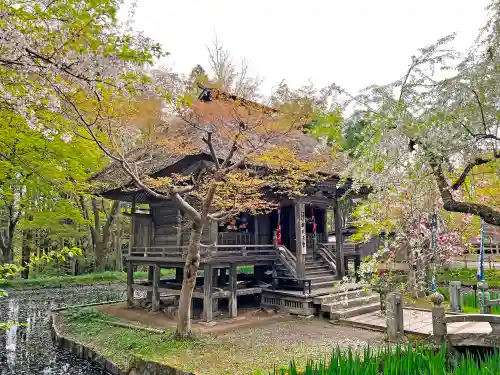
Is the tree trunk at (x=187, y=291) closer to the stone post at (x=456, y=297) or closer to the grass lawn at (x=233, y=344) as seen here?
the grass lawn at (x=233, y=344)

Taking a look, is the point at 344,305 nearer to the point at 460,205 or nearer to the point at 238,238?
the point at 238,238

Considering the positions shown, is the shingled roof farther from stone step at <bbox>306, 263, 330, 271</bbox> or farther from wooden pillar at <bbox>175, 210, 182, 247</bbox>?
stone step at <bbox>306, 263, 330, 271</bbox>

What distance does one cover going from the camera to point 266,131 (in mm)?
9523

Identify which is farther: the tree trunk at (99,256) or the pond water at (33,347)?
the tree trunk at (99,256)

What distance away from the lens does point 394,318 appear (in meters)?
8.91

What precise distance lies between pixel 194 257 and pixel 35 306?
523 inches

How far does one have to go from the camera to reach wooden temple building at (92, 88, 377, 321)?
1233 centimetres

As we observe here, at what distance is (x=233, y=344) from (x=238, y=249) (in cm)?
530

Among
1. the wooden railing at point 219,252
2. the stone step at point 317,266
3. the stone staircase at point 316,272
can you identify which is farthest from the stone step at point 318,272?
the wooden railing at point 219,252

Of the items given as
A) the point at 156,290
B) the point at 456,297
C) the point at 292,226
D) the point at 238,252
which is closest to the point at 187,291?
the point at 238,252

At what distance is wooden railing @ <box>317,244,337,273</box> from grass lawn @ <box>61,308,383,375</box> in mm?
3783

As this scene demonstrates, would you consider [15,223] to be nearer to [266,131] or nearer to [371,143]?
[266,131]

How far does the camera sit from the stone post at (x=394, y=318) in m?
8.84

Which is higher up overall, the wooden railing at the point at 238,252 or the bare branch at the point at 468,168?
the bare branch at the point at 468,168
